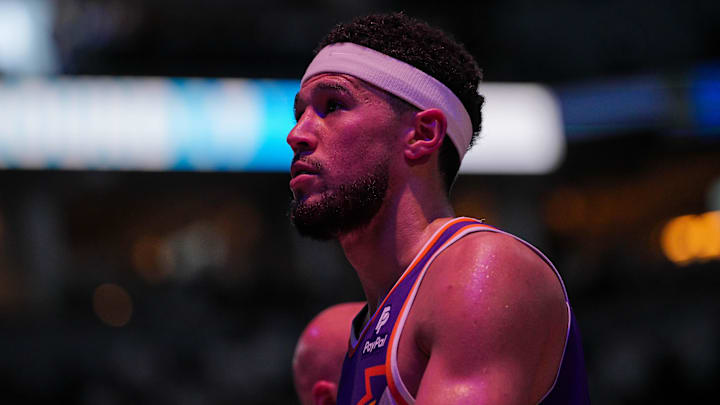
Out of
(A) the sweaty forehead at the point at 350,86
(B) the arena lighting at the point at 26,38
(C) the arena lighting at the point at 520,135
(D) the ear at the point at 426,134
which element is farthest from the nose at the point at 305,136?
(B) the arena lighting at the point at 26,38

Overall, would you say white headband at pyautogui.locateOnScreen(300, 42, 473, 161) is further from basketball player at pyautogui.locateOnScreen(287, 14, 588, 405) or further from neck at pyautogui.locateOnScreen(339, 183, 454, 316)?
neck at pyautogui.locateOnScreen(339, 183, 454, 316)

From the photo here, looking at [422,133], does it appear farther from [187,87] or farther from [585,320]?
[585,320]

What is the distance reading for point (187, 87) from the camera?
36.7 ft

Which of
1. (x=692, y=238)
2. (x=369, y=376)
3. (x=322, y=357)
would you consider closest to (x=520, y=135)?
(x=692, y=238)

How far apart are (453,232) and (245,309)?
9.78m

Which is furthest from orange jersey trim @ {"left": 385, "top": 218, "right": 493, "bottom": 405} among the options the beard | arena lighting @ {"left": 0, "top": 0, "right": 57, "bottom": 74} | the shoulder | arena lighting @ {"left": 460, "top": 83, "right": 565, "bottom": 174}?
arena lighting @ {"left": 0, "top": 0, "right": 57, "bottom": 74}

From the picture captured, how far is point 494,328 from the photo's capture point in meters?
2.01

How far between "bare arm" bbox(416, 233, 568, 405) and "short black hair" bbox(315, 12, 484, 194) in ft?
2.04

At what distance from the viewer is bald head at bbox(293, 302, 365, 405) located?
320cm

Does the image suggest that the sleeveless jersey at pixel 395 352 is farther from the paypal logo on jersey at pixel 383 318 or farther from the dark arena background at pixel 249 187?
the dark arena background at pixel 249 187

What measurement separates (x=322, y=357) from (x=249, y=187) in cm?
1155

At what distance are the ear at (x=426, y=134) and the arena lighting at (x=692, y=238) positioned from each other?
39.2 feet

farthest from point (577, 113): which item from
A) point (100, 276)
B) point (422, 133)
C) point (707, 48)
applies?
point (422, 133)

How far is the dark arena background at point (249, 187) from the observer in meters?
10.8
